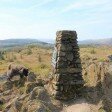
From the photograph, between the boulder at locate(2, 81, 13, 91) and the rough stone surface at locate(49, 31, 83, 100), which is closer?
the rough stone surface at locate(49, 31, 83, 100)

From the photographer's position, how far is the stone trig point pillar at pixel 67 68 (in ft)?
55.5

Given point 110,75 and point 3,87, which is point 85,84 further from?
point 3,87

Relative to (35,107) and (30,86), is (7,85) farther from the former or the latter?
(35,107)

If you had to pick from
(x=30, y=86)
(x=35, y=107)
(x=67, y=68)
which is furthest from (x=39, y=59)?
(x=35, y=107)

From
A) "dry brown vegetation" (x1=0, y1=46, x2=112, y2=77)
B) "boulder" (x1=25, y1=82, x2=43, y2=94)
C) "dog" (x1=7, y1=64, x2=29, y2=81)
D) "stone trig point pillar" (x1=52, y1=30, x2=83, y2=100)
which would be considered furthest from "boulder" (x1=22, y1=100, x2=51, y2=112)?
"dry brown vegetation" (x1=0, y1=46, x2=112, y2=77)


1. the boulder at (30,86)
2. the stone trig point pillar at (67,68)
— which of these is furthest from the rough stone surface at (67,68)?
the boulder at (30,86)

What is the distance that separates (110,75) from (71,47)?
8.44 ft

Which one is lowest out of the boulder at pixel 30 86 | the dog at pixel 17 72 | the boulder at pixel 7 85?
the boulder at pixel 7 85

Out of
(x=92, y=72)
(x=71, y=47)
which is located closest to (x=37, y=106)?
(x=71, y=47)

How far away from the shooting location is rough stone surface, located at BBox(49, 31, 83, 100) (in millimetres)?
16906

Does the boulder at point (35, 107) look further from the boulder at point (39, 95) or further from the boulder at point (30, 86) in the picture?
the boulder at point (30, 86)

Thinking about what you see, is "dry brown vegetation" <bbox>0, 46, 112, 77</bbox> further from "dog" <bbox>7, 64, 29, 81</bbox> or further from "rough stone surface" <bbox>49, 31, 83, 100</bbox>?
"rough stone surface" <bbox>49, 31, 83, 100</bbox>

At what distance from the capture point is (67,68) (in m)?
17.0

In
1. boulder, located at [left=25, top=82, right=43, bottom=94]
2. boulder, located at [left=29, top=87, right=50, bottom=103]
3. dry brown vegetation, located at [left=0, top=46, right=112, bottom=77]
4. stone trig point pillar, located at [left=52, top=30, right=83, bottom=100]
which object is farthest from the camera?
dry brown vegetation, located at [left=0, top=46, right=112, bottom=77]
